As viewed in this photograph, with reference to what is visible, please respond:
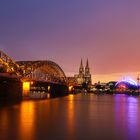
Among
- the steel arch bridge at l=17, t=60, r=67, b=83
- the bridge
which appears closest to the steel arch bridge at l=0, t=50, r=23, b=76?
the bridge

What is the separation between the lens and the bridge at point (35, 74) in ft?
321

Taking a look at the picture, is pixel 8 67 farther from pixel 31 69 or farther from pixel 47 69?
pixel 47 69

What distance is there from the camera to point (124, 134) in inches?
1075

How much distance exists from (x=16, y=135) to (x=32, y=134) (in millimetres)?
1208

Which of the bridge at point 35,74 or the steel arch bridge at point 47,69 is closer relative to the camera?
the bridge at point 35,74

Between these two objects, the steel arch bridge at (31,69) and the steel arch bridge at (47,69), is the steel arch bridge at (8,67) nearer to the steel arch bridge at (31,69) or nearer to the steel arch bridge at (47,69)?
the steel arch bridge at (31,69)

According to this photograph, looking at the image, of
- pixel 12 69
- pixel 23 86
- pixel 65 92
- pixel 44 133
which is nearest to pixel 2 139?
pixel 44 133

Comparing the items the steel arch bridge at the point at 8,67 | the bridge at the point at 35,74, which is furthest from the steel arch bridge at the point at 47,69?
the steel arch bridge at the point at 8,67

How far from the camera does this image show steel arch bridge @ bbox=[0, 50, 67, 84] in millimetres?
99294

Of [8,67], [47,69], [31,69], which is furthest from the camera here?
[47,69]

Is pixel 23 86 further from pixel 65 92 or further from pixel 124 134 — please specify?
pixel 65 92

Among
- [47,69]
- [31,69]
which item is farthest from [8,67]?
[47,69]

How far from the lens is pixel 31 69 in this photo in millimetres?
132750

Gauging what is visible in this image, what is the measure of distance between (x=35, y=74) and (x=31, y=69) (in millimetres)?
3832
